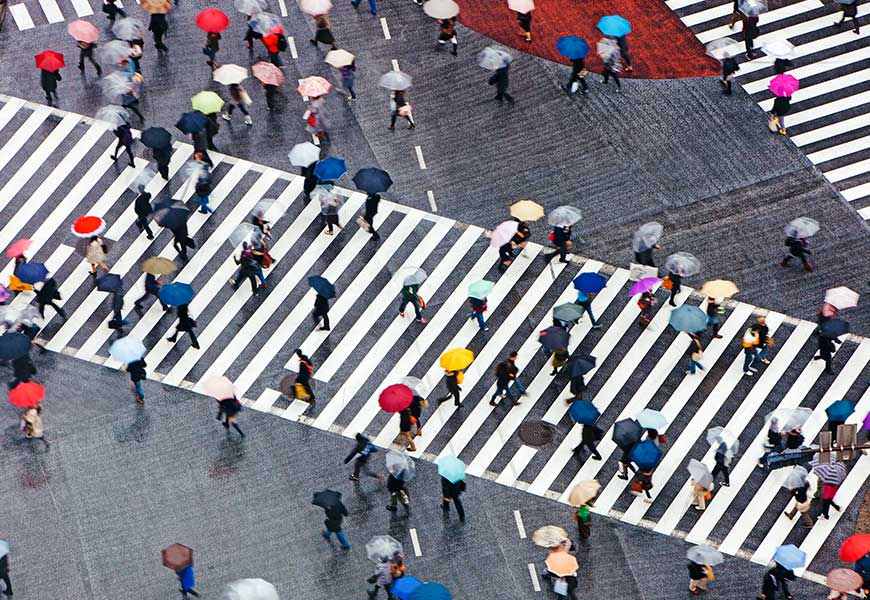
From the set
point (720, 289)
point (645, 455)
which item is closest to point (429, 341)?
point (645, 455)

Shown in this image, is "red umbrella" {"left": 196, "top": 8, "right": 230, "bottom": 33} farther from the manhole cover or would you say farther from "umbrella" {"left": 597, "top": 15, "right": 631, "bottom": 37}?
the manhole cover

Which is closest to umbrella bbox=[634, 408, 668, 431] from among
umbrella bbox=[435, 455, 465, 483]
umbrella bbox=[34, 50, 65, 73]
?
umbrella bbox=[435, 455, 465, 483]

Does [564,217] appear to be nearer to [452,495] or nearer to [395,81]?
[395,81]

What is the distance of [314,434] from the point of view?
51438 mm

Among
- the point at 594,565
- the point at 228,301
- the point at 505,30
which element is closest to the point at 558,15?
the point at 505,30

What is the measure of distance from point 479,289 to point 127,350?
8776mm

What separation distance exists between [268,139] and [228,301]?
571 cm

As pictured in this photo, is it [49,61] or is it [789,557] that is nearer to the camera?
[789,557]

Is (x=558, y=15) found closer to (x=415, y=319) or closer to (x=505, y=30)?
(x=505, y=30)

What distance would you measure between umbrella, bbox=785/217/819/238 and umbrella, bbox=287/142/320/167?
12331 millimetres

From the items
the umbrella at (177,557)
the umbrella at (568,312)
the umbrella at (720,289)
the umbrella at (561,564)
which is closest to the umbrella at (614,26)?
the umbrella at (720,289)

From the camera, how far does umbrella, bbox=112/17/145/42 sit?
57.9 metres

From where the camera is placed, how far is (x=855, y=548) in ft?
156

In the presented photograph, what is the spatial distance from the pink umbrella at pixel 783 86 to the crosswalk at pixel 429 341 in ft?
21.0
